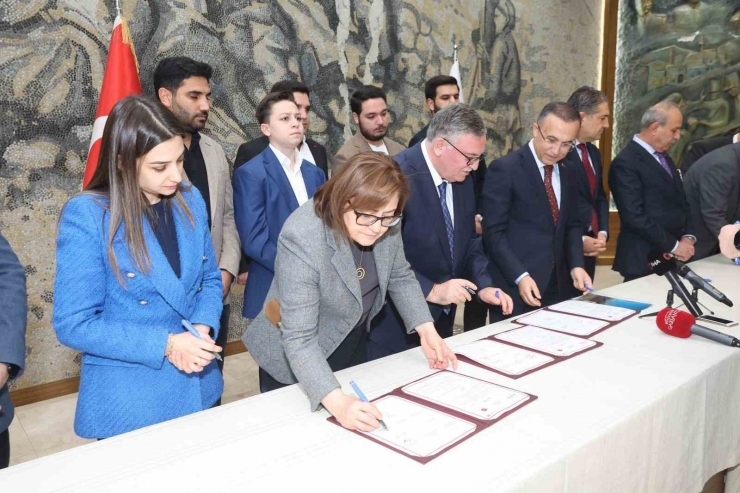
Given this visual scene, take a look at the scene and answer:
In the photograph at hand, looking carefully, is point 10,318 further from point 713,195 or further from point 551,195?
point 713,195

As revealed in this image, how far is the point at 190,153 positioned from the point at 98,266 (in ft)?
4.52

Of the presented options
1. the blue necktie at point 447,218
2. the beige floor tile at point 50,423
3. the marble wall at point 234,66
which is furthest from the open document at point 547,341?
the marble wall at point 234,66

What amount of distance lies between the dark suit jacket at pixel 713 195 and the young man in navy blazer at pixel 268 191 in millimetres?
2312

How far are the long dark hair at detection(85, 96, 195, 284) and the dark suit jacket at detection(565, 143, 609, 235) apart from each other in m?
2.44

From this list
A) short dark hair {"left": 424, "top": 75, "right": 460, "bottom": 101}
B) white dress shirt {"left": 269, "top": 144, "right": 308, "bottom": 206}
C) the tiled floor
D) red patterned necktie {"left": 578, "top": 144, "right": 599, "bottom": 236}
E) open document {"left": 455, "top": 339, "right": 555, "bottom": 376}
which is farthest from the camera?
short dark hair {"left": 424, "top": 75, "right": 460, "bottom": 101}

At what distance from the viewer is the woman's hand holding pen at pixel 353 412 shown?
1.31 m

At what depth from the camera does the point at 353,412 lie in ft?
4.33

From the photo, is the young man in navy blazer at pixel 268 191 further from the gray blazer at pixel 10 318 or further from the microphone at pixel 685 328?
the microphone at pixel 685 328

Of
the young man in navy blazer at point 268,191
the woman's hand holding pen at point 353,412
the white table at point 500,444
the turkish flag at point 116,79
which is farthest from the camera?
the turkish flag at point 116,79

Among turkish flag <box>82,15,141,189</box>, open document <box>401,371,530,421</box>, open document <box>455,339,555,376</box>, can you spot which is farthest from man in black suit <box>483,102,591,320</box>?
turkish flag <box>82,15,141,189</box>

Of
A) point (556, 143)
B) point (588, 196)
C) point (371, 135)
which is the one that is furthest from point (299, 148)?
point (588, 196)

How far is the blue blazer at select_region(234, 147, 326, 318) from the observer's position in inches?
104

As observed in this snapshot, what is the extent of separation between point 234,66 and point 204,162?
161 cm

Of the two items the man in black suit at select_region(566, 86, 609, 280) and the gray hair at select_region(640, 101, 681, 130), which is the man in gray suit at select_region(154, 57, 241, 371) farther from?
the gray hair at select_region(640, 101, 681, 130)
